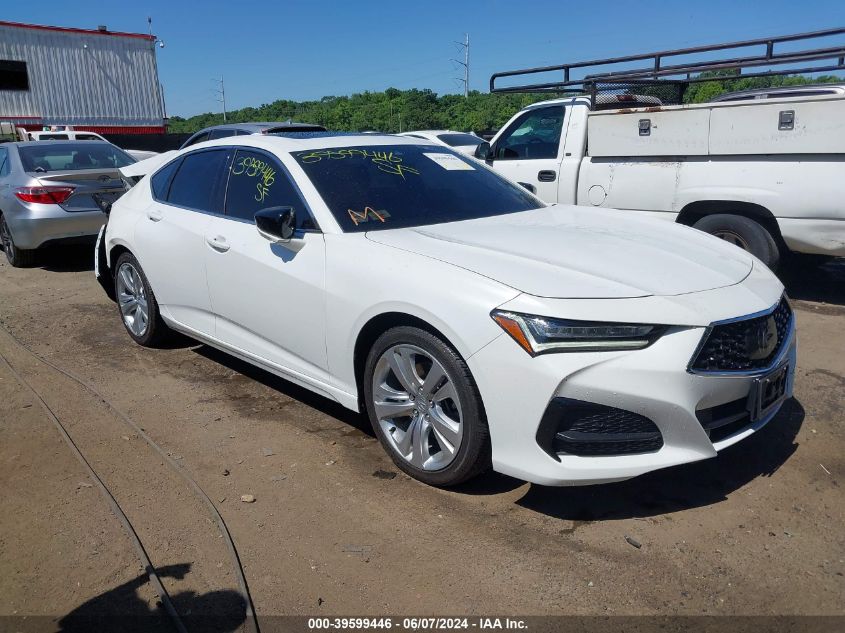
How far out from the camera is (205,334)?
468cm

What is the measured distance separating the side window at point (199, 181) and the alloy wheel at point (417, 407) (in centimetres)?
181

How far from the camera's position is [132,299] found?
5.54m

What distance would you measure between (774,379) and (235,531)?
7.79 feet

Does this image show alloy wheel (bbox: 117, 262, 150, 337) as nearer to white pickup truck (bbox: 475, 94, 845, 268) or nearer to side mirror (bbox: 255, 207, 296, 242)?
side mirror (bbox: 255, 207, 296, 242)

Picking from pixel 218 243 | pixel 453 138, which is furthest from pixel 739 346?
pixel 453 138

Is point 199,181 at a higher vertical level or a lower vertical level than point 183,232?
higher

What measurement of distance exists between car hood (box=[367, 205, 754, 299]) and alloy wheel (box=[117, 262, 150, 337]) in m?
2.50

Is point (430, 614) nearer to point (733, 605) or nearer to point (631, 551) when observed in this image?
point (631, 551)

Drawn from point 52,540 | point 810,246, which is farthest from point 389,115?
point 52,540

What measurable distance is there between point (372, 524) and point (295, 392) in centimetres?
170

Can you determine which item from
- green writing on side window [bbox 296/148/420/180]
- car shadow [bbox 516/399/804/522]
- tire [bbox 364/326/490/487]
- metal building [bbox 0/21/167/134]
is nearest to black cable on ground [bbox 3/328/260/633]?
tire [bbox 364/326/490/487]

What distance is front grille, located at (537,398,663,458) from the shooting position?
9.20 feet

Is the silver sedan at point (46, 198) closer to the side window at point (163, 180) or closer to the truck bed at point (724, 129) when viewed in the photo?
the side window at point (163, 180)

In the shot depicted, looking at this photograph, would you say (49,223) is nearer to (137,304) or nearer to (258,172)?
(137,304)
